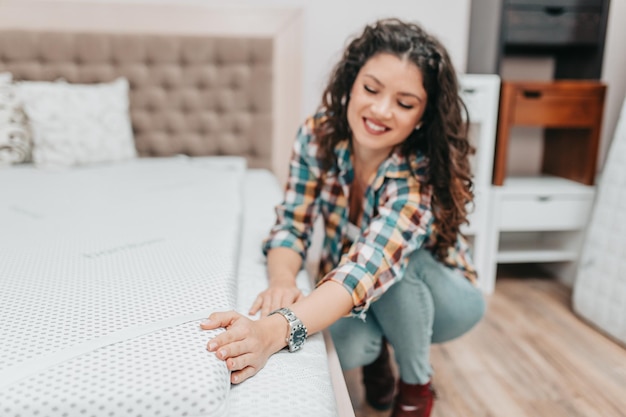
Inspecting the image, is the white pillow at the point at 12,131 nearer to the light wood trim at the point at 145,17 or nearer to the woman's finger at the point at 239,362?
the light wood trim at the point at 145,17

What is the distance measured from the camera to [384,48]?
1.09 m

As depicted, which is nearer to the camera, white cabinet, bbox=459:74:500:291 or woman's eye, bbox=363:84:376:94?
woman's eye, bbox=363:84:376:94

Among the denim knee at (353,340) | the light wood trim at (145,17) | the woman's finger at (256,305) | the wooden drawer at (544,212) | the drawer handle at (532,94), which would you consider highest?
the light wood trim at (145,17)

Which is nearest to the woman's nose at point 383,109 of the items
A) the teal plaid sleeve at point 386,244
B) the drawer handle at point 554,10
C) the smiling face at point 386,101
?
the smiling face at point 386,101

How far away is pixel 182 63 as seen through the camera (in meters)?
2.27

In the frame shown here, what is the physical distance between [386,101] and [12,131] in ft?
4.96

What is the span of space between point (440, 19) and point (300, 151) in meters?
1.50

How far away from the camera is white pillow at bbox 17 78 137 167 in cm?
198

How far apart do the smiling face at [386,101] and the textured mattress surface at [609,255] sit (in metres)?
1.08

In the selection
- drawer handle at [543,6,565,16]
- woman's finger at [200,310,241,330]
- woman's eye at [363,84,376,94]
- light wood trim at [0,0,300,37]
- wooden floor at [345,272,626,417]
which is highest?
drawer handle at [543,6,565,16]

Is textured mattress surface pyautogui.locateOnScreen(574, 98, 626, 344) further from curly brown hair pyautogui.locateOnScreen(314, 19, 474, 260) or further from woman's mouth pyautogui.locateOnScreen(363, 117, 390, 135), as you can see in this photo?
woman's mouth pyautogui.locateOnScreen(363, 117, 390, 135)

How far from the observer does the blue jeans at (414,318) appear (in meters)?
1.15

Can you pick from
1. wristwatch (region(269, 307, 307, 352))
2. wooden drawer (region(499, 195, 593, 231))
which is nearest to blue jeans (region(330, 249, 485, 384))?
wristwatch (region(269, 307, 307, 352))

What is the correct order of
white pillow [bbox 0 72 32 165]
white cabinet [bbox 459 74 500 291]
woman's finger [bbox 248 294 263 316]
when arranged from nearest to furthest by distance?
woman's finger [bbox 248 294 263 316] → white pillow [bbox 0 72 32 165] → white cabinet [bbox 459 74 500 291]
